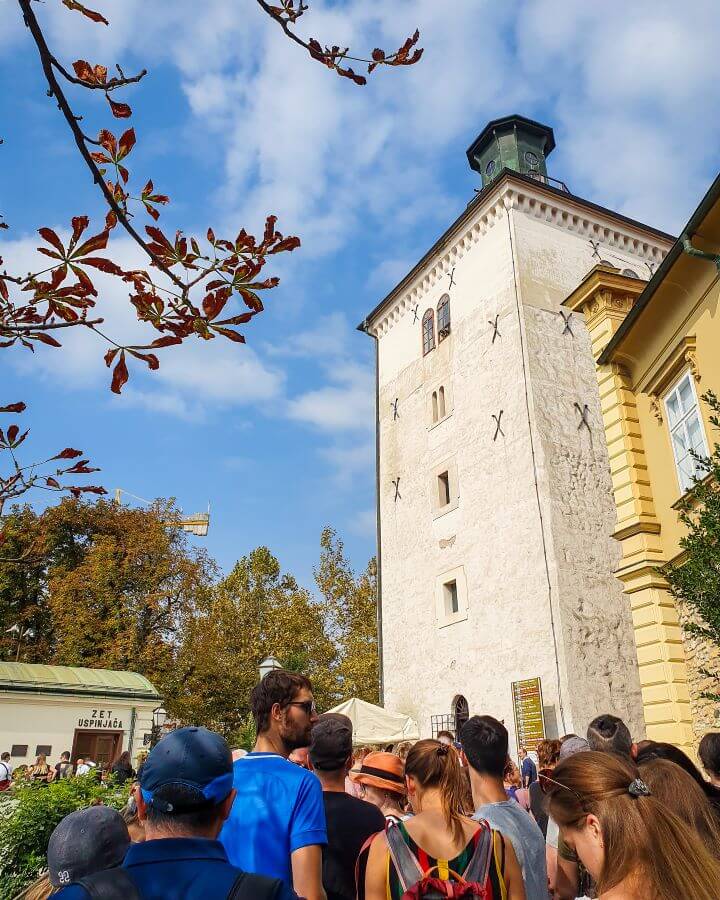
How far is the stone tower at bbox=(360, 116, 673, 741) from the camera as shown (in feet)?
58.1

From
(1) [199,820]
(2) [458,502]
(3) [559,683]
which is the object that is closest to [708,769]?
(1) [199,820]

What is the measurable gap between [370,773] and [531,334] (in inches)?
716

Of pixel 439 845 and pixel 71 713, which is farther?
pixel 71 713

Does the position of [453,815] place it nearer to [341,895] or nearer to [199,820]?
[341,895]

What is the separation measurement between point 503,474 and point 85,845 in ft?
60.3

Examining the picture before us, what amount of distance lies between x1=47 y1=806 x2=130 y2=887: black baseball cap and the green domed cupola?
94.3 ft

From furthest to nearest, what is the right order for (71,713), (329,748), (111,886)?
(71,713) < (329,748) < (111,886)

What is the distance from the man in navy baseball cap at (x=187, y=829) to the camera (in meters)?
→ 1.66

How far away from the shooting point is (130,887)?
5.44 feet

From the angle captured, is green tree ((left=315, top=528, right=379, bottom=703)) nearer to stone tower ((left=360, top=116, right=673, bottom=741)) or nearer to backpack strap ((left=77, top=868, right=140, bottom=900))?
stone tower ((left=360, top=116, right=673, bottom=741))

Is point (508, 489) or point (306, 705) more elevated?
point (508, 489)

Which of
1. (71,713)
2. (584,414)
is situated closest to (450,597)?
(584,414)

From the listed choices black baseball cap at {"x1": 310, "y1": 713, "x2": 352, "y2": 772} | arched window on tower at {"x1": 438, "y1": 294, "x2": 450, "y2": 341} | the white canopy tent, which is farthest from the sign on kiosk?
black baseball cap at {"x1": 310, "y1": 713, "x2": 352, "y2": 772}

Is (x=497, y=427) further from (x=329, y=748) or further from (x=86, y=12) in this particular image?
(x=86, y=12)
